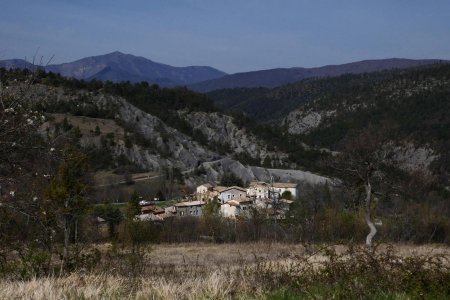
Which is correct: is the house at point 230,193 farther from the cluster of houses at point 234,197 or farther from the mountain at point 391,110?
the mountain at point 391,110

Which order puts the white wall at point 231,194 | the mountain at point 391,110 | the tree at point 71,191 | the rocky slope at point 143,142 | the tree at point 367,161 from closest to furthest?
the tree at point 71,191, the tree at point 367,161, the white wall at point 231,194, the rocky slope at point 143,142, the mountain at point 391,110

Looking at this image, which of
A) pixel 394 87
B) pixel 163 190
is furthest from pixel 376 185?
pixel 394 87

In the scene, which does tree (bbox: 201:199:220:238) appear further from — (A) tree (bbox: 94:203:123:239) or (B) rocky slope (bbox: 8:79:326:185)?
(B) rocky slope (bbox: 8:79:326:185)

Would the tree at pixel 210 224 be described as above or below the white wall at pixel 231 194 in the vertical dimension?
above

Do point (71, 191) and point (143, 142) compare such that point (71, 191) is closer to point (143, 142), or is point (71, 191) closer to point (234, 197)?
point (234, 197)

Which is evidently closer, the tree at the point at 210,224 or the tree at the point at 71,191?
the tree at the point at 71,191

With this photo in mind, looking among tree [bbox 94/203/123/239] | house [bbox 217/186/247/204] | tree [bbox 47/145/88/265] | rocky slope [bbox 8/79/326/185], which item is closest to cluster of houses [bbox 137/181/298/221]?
house [bbox 217/186/247/204]

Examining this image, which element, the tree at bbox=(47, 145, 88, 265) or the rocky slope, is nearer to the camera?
the tree at bbox=(47, 145, 88, 265)

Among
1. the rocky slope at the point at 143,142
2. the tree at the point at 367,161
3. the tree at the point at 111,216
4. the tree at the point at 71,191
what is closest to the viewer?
the tree at the point at 71,191

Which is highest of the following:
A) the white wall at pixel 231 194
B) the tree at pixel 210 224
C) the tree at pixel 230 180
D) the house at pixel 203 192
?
the tree at pixel 210 224

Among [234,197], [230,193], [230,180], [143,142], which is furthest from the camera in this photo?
[143,142]

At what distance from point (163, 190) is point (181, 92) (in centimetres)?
6305

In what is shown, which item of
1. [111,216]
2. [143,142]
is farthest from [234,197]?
[111,216]

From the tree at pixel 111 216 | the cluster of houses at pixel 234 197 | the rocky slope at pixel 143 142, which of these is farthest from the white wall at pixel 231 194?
the tree at pixel 111 216
